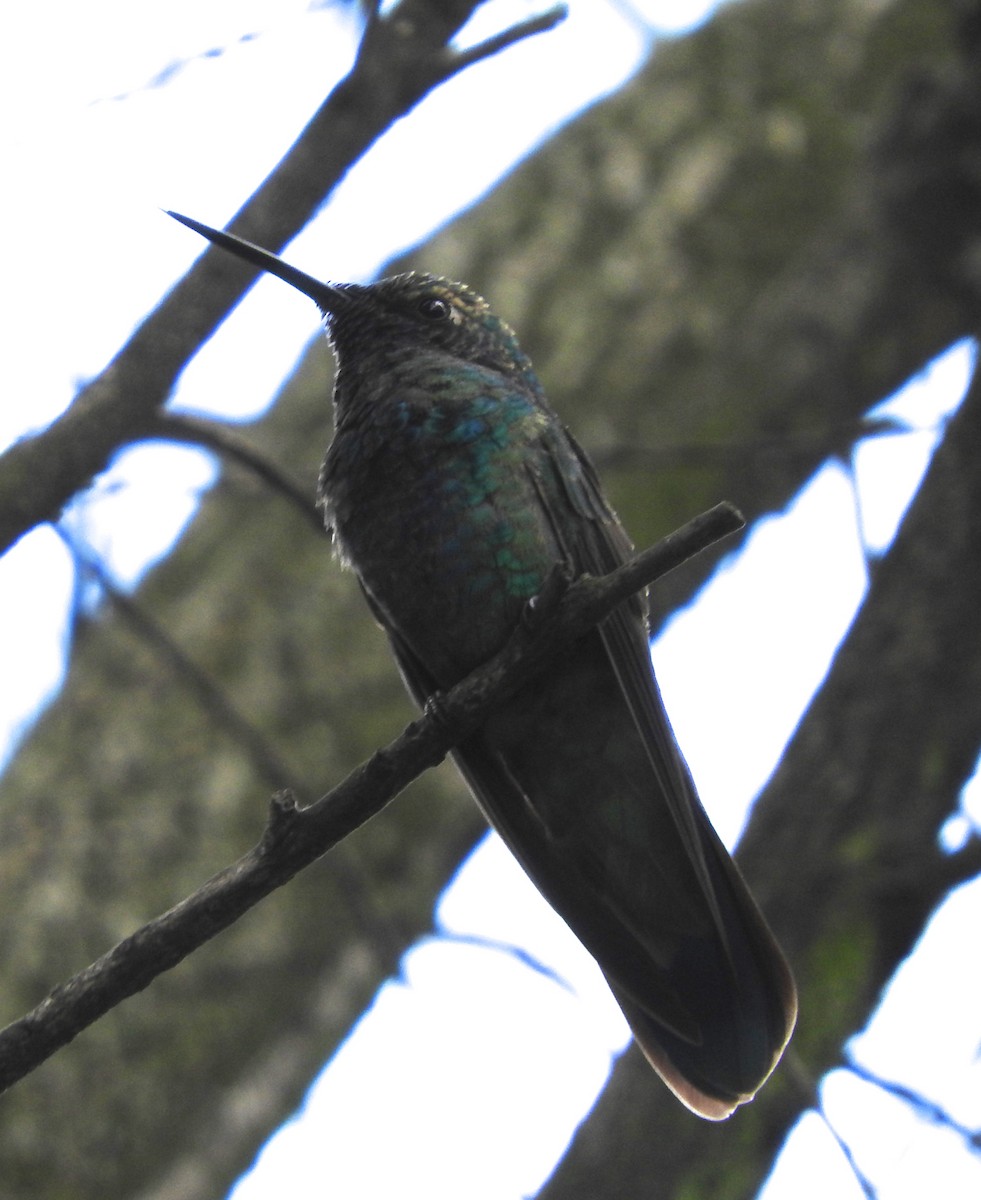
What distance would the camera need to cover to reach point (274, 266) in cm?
332

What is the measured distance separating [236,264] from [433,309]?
1.06 meters

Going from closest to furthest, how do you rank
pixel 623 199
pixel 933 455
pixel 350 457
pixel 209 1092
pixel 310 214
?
pixel 310 214 < pixel 350 457 < pixel 933 455 < pixel 209 1092 < pixel 623 199

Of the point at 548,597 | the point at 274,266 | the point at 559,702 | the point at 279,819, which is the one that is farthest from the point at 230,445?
the point at 279,819

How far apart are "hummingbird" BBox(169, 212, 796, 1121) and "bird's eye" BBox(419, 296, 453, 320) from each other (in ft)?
1.00

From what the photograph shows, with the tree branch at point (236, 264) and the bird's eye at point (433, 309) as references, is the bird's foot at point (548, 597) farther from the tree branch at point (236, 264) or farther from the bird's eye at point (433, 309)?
the bird's eye at point (433, 309)

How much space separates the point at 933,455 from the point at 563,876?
166 centimetres

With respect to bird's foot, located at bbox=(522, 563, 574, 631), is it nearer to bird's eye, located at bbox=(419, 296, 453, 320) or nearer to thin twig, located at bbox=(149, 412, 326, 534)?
thin twig, located at bbox=(149, 412, 326, 534)

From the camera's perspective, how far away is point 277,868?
94.3 inches

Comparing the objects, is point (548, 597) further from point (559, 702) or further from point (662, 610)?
point (662, 610)

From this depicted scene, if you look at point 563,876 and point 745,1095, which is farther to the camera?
point 563,876

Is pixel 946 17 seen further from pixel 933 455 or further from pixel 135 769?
pixel 135 769

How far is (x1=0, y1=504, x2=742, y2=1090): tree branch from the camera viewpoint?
7.50 ft

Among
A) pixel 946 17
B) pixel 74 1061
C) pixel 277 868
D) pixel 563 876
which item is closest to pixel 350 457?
pixel 563 876

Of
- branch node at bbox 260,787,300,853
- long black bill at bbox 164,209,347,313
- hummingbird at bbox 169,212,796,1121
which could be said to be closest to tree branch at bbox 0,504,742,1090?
branch node at bbox 260,787,300,853
